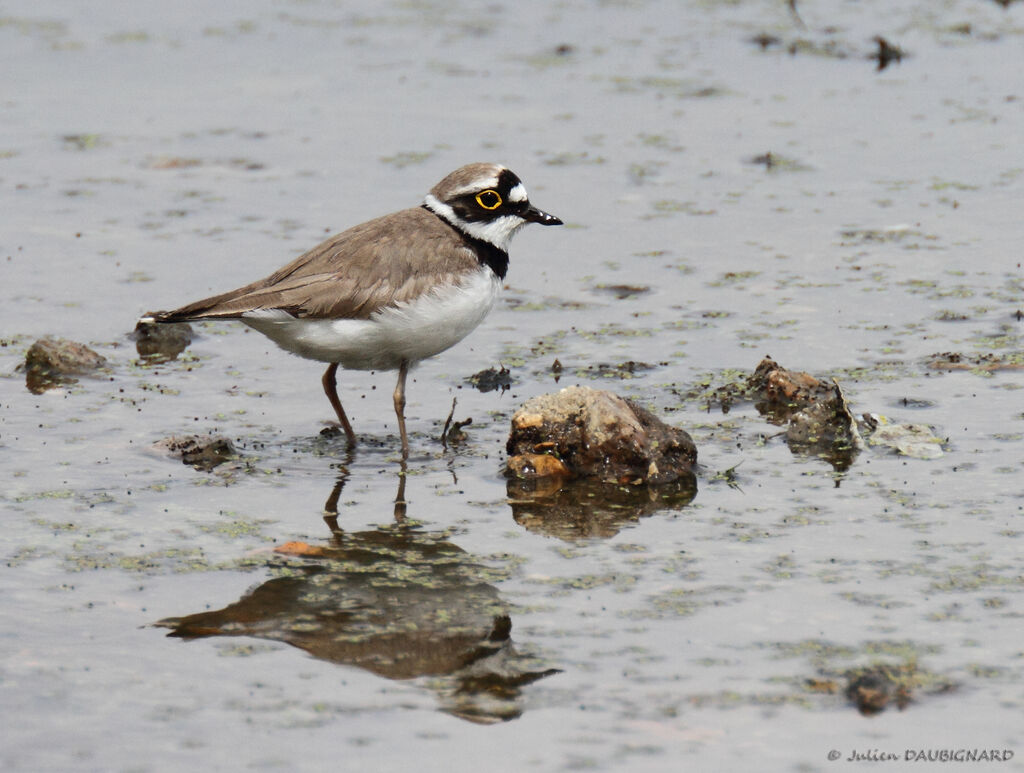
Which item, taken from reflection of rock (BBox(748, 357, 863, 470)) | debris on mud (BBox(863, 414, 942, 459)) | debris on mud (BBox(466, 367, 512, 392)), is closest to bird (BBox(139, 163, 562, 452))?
debris on mud (BBox(466, 367, 512, 392))

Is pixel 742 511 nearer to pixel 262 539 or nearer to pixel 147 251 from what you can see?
pixel 262 539

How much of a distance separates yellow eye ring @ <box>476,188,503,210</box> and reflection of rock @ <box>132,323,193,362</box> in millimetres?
2454

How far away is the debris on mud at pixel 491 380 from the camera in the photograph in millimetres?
9195

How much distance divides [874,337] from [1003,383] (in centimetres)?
106

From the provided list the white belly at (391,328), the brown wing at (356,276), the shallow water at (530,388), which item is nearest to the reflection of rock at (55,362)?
the shallow water at (530,388)

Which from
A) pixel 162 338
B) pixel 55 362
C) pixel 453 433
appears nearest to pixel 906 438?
pixel 453 433

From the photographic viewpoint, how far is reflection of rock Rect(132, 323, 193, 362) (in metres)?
9.88

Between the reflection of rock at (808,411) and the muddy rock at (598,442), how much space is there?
725 mm

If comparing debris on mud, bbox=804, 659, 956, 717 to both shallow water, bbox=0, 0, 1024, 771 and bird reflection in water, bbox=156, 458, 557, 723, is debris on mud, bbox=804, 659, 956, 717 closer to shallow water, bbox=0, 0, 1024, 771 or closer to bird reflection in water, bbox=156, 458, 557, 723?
shallow water, bbox=0, 0, 1024, 771

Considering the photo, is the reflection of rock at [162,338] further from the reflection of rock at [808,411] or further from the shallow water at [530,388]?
the reflection of rock at [808,411]

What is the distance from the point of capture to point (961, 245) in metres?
11.2

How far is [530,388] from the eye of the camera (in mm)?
9148

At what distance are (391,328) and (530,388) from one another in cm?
134

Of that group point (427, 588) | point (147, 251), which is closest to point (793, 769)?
point (427, 588)
